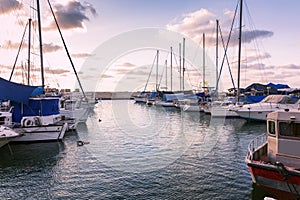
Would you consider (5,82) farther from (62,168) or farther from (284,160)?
(284,160)

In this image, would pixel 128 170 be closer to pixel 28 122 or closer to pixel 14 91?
pixel 28 122

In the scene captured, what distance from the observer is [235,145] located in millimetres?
23891

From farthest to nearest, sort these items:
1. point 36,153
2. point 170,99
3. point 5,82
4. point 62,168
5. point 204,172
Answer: point 170,99 < point 5,82 < point 36,153 < point 62,168 < point 204,172

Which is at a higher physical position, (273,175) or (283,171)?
(283,171)

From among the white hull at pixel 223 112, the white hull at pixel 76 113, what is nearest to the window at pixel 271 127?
the white hull at pixel 76 113

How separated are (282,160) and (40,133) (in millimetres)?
21386

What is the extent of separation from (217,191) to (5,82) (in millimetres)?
21408

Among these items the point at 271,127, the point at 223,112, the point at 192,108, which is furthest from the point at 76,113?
the point at 271,127

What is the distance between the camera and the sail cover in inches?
936

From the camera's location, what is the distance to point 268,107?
3891cm

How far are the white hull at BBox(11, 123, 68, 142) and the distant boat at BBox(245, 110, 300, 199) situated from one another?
64.1 feet

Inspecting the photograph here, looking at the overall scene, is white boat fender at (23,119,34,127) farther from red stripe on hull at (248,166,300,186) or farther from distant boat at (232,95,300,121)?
distant boat at (232,95,300,121)

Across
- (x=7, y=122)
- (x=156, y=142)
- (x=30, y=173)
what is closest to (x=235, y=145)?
(x=156, y=142)

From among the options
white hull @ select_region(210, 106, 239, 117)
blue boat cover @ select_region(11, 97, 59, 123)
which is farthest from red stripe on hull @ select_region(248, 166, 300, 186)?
white hull @ select_region(210, 106, 239, 117)
